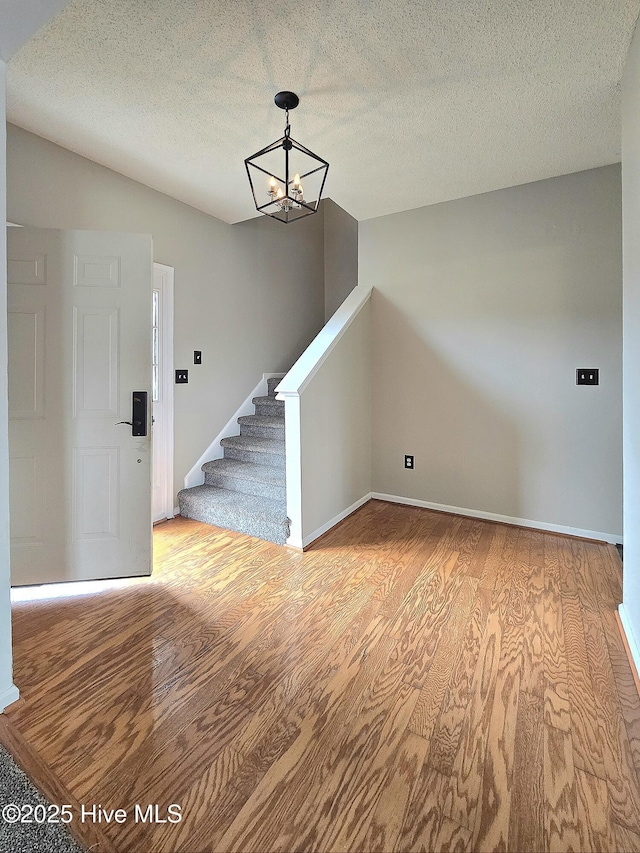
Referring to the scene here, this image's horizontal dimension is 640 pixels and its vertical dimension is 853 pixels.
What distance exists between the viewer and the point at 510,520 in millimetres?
3303

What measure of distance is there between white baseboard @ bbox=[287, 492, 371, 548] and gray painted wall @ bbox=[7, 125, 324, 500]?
1310 millimetres

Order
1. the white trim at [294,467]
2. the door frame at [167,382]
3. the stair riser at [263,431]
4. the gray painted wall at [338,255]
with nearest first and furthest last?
the white trim at [294,467] → the door frame at [167,382] → the stair riser at [263,431] → the gray painted wall at [338,255]

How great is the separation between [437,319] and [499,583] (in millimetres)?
2121

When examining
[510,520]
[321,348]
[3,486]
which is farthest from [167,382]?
[510,520]

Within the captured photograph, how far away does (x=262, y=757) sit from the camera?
1.31 m

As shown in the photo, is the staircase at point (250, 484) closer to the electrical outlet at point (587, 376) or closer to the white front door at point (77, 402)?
the white front door at point (77, 402)

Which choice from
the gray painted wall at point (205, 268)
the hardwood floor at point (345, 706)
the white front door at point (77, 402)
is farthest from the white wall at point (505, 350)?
the white front door at point (77, 402)

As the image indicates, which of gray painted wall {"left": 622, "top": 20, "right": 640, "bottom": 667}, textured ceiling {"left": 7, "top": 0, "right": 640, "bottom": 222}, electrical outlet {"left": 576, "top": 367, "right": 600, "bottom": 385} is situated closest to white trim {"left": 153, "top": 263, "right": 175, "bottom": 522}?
textured ceiling {"left": 7, "top": 0, "right": 640, "bottom": 222}

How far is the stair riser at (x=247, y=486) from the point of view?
10.9 ft

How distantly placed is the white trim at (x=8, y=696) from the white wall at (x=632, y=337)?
2.39 meters

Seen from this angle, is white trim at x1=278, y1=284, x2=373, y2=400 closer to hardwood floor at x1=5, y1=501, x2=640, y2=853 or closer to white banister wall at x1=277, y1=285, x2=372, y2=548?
white banister wall at x1=277, y1=285, x2=372, y2=548

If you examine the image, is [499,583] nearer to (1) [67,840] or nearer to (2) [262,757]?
(2) [262,757]

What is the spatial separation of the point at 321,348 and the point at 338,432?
68cm

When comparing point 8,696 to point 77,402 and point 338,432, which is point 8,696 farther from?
point 338,432
